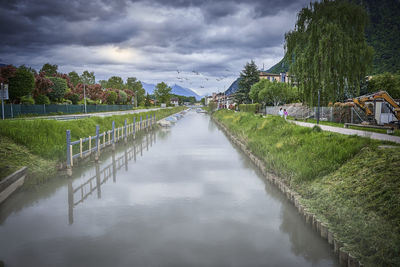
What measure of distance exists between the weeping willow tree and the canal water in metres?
12.1

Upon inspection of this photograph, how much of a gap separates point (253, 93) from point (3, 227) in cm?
5532

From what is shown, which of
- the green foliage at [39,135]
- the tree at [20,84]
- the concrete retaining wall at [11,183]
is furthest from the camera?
the tree at [20,84]

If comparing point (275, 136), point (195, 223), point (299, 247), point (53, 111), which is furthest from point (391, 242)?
point (53, 111)

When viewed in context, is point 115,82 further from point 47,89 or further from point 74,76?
point 47,89

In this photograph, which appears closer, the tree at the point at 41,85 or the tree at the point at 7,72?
the tree at the point at 7,72

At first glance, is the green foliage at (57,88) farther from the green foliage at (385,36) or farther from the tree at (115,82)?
the green foliage at (385,36)

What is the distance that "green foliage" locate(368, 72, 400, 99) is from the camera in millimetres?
44900

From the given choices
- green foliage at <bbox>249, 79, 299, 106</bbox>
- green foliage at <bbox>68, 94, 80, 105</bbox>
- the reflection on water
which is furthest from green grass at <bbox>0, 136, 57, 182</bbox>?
green foliage at <bbox>68, 94, 80, 105</bbox>

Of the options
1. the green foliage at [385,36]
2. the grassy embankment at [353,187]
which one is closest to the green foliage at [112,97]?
the green foliage at [385,36]

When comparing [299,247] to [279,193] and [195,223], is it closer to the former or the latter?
[195,223]

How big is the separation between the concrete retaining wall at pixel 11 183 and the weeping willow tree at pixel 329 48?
63.3 feet

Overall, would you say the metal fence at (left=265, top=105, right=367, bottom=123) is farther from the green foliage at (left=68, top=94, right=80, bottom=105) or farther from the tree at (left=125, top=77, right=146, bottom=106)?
the tree at (left=125, top=77, right=146, bottom=106)

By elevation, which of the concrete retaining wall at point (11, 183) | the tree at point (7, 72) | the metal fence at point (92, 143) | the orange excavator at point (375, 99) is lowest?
the concrete retaining wall at point (11, 183)

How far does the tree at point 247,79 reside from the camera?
64688 mm
